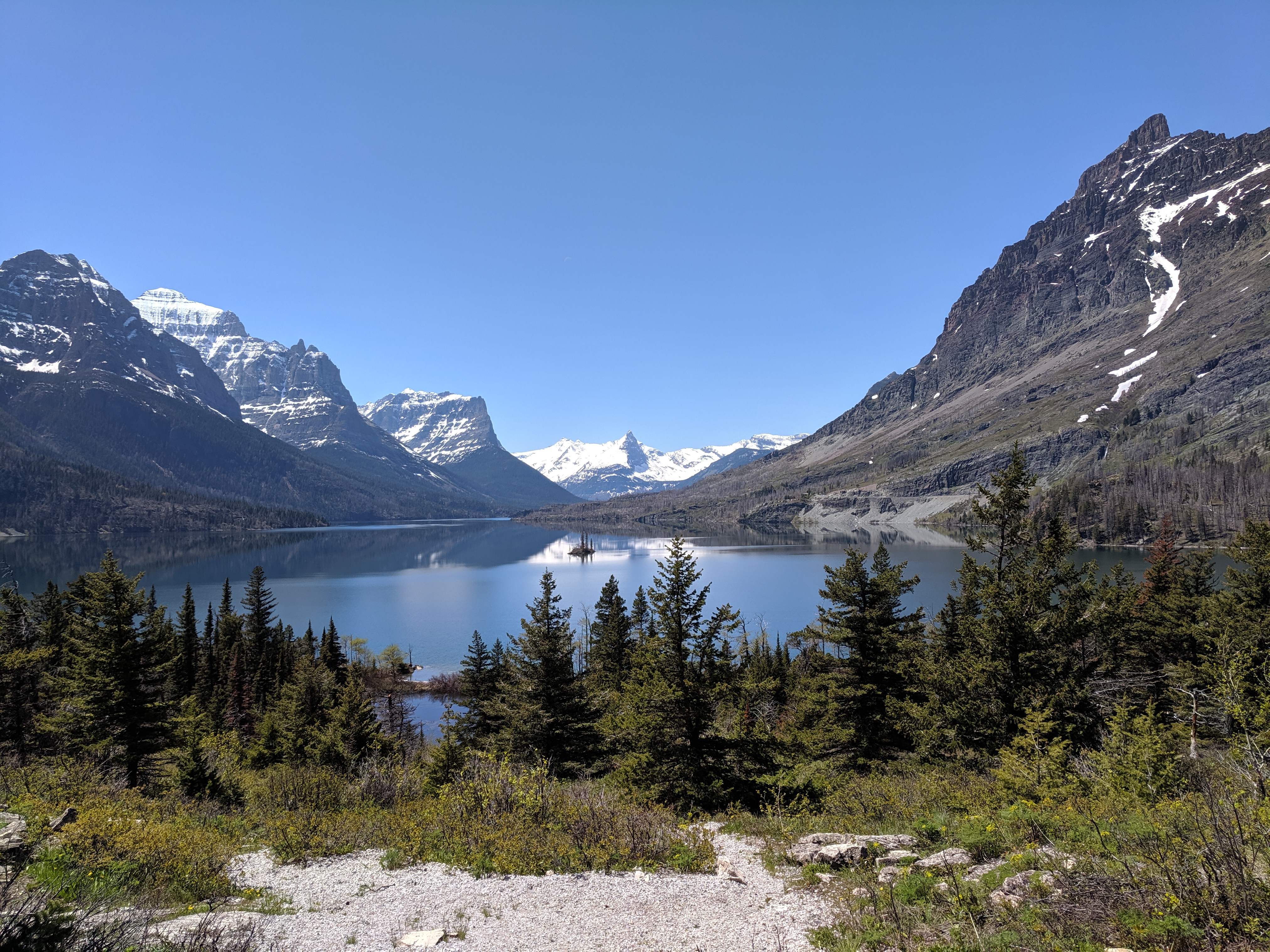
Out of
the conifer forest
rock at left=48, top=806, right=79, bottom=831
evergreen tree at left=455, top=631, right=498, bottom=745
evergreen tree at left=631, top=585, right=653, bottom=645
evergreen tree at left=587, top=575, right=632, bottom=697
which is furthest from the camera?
evergreen tree at left=631, top=585, right=653, bottom=645

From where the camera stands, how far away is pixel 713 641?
2080 cm

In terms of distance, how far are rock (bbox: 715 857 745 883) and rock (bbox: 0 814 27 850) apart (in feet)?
41.6

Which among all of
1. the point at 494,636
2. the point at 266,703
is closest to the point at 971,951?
the point at 266,703

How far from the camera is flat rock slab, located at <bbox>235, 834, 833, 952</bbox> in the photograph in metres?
9.65

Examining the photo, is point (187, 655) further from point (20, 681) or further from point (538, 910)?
point (538, 910)

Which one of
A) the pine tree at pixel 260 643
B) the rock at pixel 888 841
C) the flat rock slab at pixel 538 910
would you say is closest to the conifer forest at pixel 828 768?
the rock at pixel 888 841

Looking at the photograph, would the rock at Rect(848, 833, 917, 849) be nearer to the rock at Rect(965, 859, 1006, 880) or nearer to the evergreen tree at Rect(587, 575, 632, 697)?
the rock at Rect(965, 859, 1006, 880)

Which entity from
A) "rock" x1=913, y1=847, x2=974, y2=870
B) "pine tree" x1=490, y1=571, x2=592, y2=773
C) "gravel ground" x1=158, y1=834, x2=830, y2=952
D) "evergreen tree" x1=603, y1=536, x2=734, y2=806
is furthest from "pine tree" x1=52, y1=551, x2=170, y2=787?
"rock" x1=913, y1=847, x2=974, y2=870

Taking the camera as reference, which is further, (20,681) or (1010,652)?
(20,681)

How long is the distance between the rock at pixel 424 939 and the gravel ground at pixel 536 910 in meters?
0.15

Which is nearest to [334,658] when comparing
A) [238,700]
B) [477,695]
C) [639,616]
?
[238,700]

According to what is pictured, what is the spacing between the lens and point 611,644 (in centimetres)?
5144

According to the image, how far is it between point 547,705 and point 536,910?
52.9 feet

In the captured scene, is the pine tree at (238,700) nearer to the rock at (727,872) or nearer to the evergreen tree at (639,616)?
the evergreen tree at (639,616)
